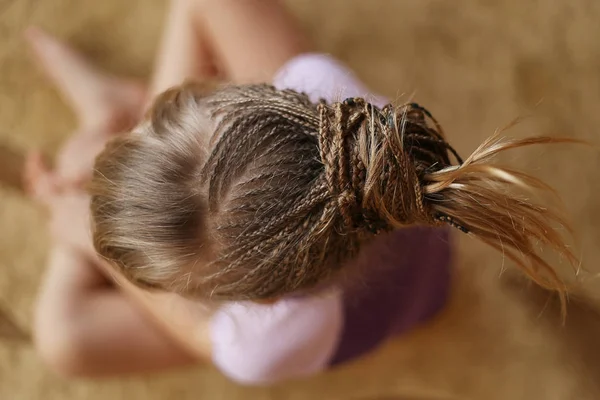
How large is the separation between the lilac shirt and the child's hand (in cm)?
34

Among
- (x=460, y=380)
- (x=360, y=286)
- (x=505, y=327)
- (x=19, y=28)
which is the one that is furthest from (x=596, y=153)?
(x=19, y=28)

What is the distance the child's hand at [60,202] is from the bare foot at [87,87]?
0.11 meters

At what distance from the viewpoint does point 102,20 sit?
1085 mm

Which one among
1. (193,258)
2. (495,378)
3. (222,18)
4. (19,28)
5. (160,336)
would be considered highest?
(222,18)

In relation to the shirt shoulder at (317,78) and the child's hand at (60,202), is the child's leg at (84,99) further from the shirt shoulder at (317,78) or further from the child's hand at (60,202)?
the shirt shoulder at (317,78)

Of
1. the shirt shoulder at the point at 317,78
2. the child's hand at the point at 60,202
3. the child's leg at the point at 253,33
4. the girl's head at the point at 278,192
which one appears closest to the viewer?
the girl's head at the point at 278,192

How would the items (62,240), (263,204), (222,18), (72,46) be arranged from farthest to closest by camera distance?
(72,46) < (62,240) < (222,18) < (263,204)

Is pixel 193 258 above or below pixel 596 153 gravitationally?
below

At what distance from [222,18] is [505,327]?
0.72 meters

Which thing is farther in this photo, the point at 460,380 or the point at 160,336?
the point at 460,380

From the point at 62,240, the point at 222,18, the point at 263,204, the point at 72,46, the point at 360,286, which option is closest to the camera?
the point at 263,204

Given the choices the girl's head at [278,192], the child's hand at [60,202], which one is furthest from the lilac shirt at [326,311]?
the child's hand at [60,202]

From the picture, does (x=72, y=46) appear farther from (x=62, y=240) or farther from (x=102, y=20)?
(x=62, y=240)

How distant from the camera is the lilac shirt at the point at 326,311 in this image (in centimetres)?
62
